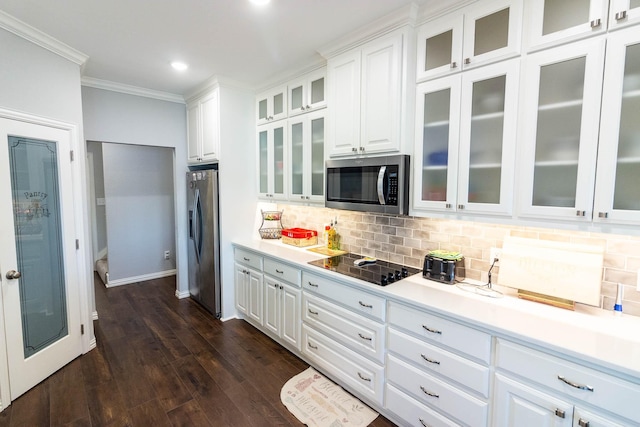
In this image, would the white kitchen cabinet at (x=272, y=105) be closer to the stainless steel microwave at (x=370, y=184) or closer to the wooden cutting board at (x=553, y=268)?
the stainless steel microwave at (x=370, y=184)

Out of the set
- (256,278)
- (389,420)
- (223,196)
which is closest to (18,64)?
(223,196)

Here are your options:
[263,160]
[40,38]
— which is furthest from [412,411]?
[40,38]

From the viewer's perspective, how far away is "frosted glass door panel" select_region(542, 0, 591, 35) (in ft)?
4.89

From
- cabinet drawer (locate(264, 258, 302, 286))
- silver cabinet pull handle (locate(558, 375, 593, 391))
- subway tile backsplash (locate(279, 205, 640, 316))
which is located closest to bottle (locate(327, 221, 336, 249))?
subway tile backsplash (locate(279, 205, 640, 316))

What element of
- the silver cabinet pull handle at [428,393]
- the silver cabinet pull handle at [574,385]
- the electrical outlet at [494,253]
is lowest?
the silver cabinet pull handle at [428,393]

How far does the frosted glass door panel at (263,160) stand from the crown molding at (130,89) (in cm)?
138

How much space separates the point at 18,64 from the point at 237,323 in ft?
9.85

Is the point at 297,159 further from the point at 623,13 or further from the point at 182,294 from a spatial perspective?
the point at 182,294

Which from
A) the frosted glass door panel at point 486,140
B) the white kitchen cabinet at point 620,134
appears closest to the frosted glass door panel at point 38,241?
the frosted glass door panel at point 486,140

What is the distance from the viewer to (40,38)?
7.93 feet

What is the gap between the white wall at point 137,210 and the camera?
480 cm

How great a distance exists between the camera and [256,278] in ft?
10.8

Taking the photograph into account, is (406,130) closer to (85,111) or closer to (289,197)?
(289,197)

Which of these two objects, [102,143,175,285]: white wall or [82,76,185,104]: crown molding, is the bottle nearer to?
[82,76,185,104]: crown molding
